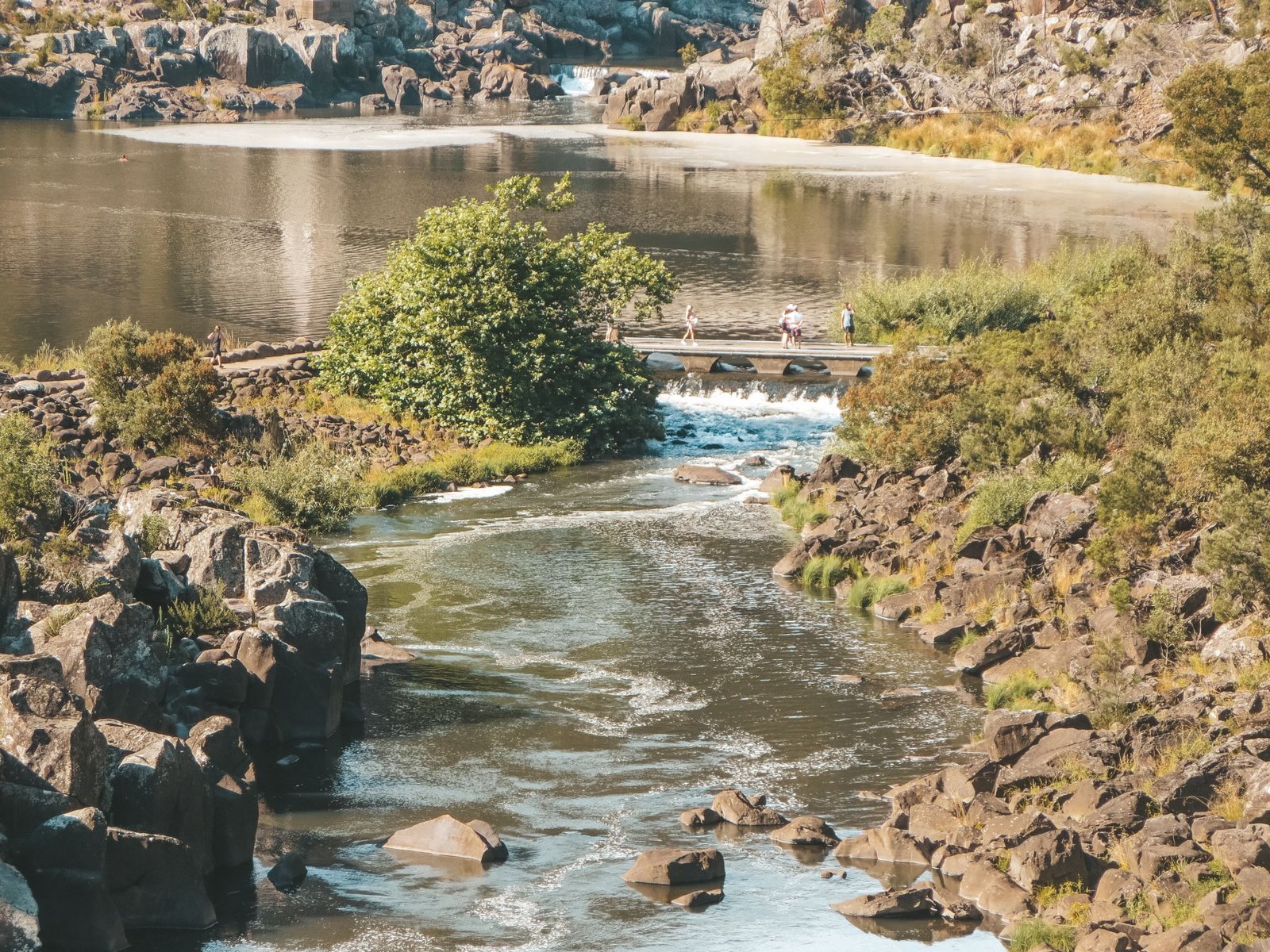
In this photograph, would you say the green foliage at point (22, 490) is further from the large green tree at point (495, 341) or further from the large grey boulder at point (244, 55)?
the large grey boulder at point (244, 55)

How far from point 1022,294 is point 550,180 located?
54627 mm

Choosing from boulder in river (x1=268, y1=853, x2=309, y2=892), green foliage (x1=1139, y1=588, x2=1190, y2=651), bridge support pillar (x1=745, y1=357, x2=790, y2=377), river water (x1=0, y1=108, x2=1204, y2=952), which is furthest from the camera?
bridge support pillar (x1=745, y1=357, x2=790, y2=377)

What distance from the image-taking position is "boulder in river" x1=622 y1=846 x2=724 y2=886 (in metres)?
21.9

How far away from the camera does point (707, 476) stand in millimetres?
46531

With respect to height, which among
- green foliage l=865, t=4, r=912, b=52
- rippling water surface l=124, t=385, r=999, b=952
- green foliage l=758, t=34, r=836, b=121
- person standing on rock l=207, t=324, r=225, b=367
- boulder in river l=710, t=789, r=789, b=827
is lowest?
rippling water surface l=124, t=385, r=999, b=952

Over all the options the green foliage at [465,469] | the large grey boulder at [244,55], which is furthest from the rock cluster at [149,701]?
the large grey boulder at [244,55]

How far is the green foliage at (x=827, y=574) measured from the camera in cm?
3697

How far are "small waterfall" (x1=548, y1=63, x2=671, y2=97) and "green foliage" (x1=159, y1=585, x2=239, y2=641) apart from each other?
6352 inches

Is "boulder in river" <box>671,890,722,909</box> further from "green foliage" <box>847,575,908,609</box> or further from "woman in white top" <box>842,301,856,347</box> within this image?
"woman in white top" <box>842,301,856,347</box>

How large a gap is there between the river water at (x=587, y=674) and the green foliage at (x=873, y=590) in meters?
0.39

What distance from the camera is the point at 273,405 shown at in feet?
168

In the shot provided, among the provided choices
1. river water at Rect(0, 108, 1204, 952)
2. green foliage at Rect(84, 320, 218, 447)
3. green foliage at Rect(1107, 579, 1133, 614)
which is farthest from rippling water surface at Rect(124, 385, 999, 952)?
green foliage at Rect(84, 320, 218, 447)

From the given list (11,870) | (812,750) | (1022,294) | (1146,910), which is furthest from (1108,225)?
(11,870)

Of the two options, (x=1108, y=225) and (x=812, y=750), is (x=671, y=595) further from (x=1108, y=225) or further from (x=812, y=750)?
(x=1108, y=225)
